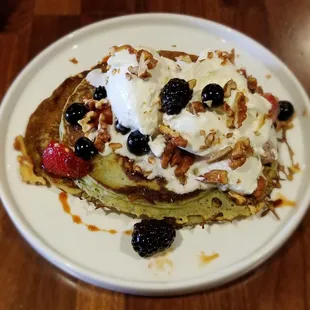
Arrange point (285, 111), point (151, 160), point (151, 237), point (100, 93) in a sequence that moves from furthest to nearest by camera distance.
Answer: point (285, 111) < point (100, 93) < point (151, 160) < point (151, 237)

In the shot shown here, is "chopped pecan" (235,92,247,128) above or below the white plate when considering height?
above

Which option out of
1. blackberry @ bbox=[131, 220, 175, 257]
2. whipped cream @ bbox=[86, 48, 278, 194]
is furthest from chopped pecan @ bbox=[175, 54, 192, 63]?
blackberry @ bbox=[131, 220, 175, 257]

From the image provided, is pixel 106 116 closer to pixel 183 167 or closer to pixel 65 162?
pixel 65 162

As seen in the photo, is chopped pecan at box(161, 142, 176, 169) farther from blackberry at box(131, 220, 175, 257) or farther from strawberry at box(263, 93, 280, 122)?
strawberry at box(263, 93, 280, 122)

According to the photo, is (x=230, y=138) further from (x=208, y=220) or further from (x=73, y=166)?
Result: (x=73, y=166)

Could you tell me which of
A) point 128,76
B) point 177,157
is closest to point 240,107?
point 177,157

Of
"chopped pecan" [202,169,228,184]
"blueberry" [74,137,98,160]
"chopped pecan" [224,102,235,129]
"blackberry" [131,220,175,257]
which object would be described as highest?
"chopped pecan" [224,102,235,129]
